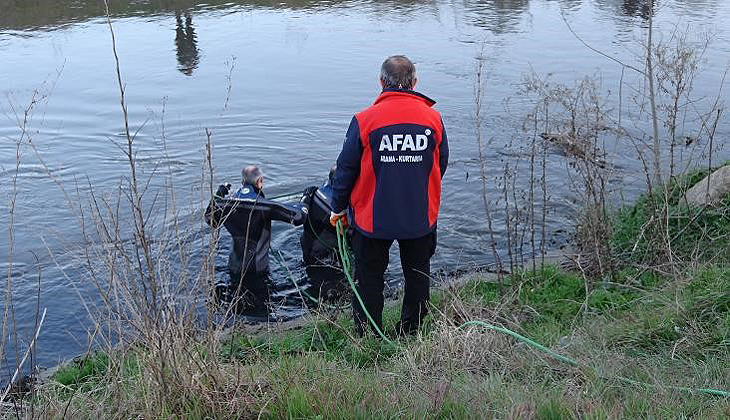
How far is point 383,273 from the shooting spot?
20.4 feet

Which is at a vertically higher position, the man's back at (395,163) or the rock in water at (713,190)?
the man's back at (395,163)

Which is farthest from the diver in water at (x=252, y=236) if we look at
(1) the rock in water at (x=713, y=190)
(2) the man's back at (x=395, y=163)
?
(1) the rock in water at (x=713, y=190)

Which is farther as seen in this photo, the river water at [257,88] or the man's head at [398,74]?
the river water at [257,88]

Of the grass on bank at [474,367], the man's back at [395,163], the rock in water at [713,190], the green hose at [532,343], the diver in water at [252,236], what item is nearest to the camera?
the grass on bank at [474,367]

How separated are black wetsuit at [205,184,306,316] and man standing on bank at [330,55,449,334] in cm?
204

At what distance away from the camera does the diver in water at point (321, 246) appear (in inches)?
323

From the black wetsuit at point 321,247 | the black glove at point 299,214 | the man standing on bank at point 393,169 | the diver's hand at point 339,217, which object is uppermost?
the man standing on bank at point 393,169

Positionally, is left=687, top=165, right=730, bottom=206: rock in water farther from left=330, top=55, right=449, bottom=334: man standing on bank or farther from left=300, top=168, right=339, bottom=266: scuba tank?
left=300, top=168, right=339, bottom=266: scuba tank

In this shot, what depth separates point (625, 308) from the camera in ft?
21.5

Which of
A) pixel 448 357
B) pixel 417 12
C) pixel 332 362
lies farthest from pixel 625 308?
pixel 417 12

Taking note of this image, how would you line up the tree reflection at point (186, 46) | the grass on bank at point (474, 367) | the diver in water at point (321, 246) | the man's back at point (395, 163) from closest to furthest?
the grass on bank at point (474, 367), the man's back at point (395, 163), the diver in water at point (321, 246), the tree reflection at point (186, 46)

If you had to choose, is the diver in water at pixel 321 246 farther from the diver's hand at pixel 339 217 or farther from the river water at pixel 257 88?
the diver's hand at pixel 339 217

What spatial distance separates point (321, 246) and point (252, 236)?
29.7 inches

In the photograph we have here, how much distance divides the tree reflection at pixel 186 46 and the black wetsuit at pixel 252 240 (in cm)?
897
